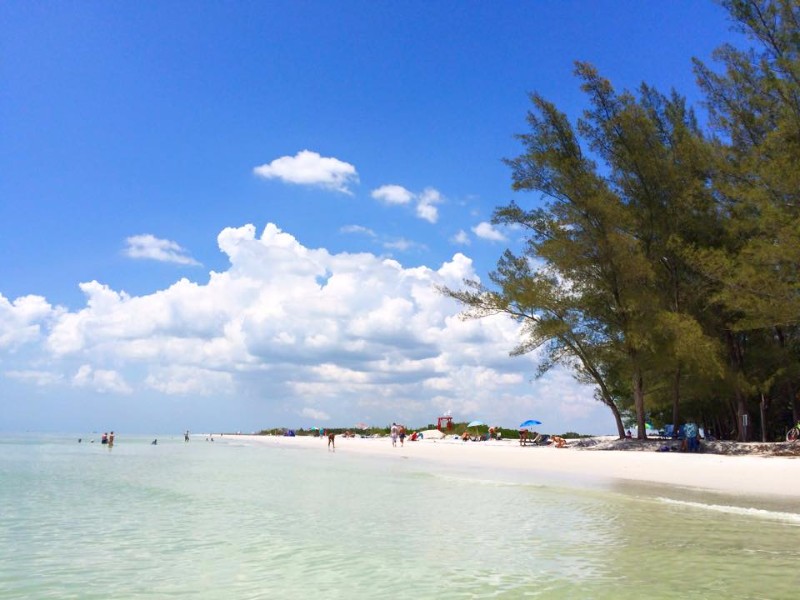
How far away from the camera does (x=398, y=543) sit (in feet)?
36.4

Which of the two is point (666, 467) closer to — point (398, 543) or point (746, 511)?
point (746, 511)

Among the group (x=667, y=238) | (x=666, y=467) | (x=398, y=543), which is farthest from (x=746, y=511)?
(x=667, y=238)

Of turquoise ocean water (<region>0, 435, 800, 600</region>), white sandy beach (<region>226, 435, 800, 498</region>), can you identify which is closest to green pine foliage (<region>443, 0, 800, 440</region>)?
white sandy beach (<region>226, 435, 800, 498</region>)

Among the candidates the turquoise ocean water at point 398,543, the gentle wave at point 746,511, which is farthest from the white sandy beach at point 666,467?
the gentle wave at point 746,511

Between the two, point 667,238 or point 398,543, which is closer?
point 398,543

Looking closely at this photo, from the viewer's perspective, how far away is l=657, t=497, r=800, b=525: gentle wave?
13.4 metres

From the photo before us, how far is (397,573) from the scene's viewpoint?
8.91 metres

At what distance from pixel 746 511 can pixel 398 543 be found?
841 cm

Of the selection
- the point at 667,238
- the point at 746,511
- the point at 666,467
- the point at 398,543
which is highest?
the point at 667,238

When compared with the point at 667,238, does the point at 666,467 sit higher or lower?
lower

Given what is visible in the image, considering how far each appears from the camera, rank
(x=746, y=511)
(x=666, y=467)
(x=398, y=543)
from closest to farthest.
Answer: (x=398, y=543) → (x=746, y=511) → (x=666, y=467)

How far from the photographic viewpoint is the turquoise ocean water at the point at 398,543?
8.12 m

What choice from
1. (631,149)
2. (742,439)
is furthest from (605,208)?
(742,439)

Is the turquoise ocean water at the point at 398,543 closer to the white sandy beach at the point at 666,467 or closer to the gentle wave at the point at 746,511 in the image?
the gentle wave at the point at 746,511
